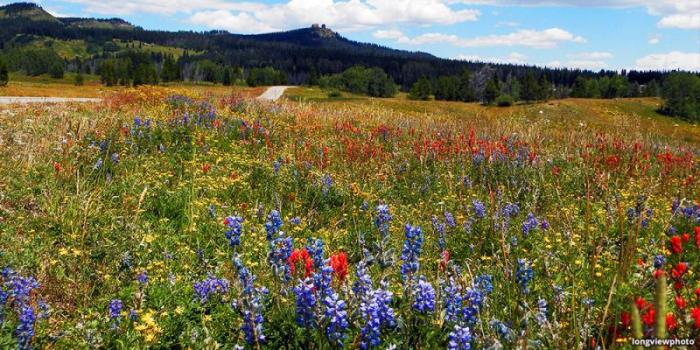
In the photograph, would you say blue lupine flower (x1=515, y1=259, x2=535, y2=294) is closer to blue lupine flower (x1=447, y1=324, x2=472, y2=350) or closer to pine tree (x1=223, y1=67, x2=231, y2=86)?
blue lupine flower (x1=447, y1=324, x2=472, y2=350)

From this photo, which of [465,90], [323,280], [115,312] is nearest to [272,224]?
[323,280]

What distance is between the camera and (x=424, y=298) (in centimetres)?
273

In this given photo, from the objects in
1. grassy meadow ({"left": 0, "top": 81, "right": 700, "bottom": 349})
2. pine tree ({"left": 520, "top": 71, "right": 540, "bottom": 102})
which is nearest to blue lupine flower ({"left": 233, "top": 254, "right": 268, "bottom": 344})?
grassy meadow ({"left": 0, "top": 81, "right": 700, "bottom": 349})

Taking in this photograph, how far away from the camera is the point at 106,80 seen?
135500mm

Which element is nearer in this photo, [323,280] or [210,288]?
[323,280]

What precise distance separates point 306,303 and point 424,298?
2.24 ft

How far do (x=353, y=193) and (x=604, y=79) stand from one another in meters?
175

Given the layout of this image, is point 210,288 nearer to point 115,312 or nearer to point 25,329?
point 115,312

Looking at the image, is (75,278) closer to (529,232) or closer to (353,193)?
(353,193)

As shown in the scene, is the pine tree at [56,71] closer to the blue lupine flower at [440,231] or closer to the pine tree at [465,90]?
the pine tree at [465,90]

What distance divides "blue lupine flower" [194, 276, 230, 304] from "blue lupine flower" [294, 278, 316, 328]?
1.02 m

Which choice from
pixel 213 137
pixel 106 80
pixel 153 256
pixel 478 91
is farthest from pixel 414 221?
pixel 106 80

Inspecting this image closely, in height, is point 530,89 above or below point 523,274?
above

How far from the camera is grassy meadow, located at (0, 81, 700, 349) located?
9.18 feet
